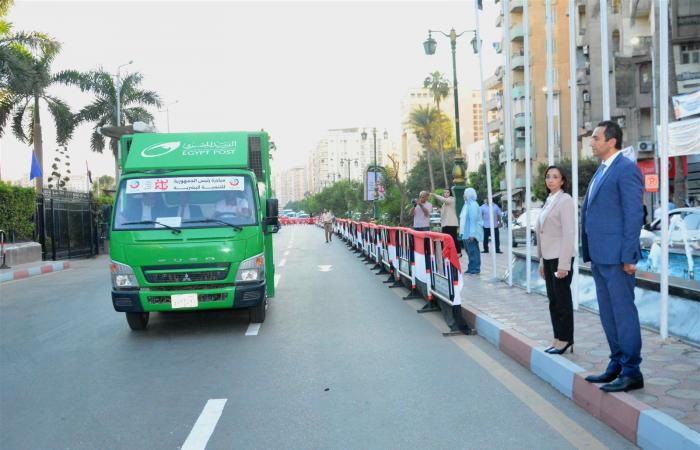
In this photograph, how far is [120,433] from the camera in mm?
4531

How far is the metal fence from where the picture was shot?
24.5m

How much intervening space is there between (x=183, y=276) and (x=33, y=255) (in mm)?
17615

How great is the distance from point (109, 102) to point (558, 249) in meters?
40.9

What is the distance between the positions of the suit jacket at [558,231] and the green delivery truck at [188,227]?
372 cm

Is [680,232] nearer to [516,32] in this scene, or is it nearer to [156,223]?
[156,223]

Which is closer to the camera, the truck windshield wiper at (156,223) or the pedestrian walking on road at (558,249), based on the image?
the pedestrian walking on road at (558,249)

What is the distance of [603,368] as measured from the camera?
531 centimetres

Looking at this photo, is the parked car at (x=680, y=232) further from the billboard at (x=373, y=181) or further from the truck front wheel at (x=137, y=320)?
the billboard at (x=373, y=181)

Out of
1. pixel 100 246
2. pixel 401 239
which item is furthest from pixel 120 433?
pixel 100 246

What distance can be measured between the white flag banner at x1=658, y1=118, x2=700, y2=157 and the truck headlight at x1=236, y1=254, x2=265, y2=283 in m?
15.0

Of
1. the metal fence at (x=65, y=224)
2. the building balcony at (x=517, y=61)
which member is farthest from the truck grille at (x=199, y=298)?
the building balcony at (x=517, y=61)

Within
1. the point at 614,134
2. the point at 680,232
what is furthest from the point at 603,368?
the point at 680,232

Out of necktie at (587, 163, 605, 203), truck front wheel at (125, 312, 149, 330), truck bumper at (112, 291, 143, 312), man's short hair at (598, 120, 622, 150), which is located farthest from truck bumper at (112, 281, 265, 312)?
man's short hair at (598, 120, 622, 150)

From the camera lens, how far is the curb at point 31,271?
17.9m
